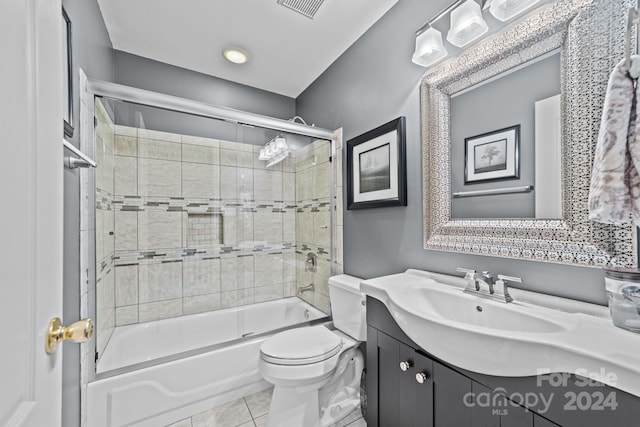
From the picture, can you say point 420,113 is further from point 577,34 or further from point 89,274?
point 89,274

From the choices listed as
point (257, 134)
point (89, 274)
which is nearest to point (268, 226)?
point (257, 134)

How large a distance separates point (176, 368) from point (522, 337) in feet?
5.56

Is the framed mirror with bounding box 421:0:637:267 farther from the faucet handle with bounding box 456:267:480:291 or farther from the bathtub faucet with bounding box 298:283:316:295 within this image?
the bathtub faucet with bounding box 298:283:316:295

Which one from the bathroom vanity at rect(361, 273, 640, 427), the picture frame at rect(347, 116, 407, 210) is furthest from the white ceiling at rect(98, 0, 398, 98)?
the bathroom vanity at rect(361, 273, 640, 427)

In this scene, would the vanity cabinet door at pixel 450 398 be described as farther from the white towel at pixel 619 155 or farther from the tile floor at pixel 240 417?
the tile floor at pixel 240 417

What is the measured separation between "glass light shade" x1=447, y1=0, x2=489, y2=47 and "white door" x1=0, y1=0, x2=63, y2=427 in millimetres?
1328

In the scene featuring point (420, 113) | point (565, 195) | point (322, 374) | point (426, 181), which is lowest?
point (322, 374)

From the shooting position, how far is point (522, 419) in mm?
728

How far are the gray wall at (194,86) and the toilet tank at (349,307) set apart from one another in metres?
1.78

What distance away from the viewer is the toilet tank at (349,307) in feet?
5.31

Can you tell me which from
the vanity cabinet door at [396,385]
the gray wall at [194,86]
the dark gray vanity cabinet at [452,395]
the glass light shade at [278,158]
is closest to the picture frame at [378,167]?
the glass light shade at [278,158]

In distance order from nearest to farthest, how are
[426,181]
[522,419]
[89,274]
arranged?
[522,419] < [89,274] < [426,181]

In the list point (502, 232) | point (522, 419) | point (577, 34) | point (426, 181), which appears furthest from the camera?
point (426, 181)

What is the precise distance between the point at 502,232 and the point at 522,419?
65 cm
